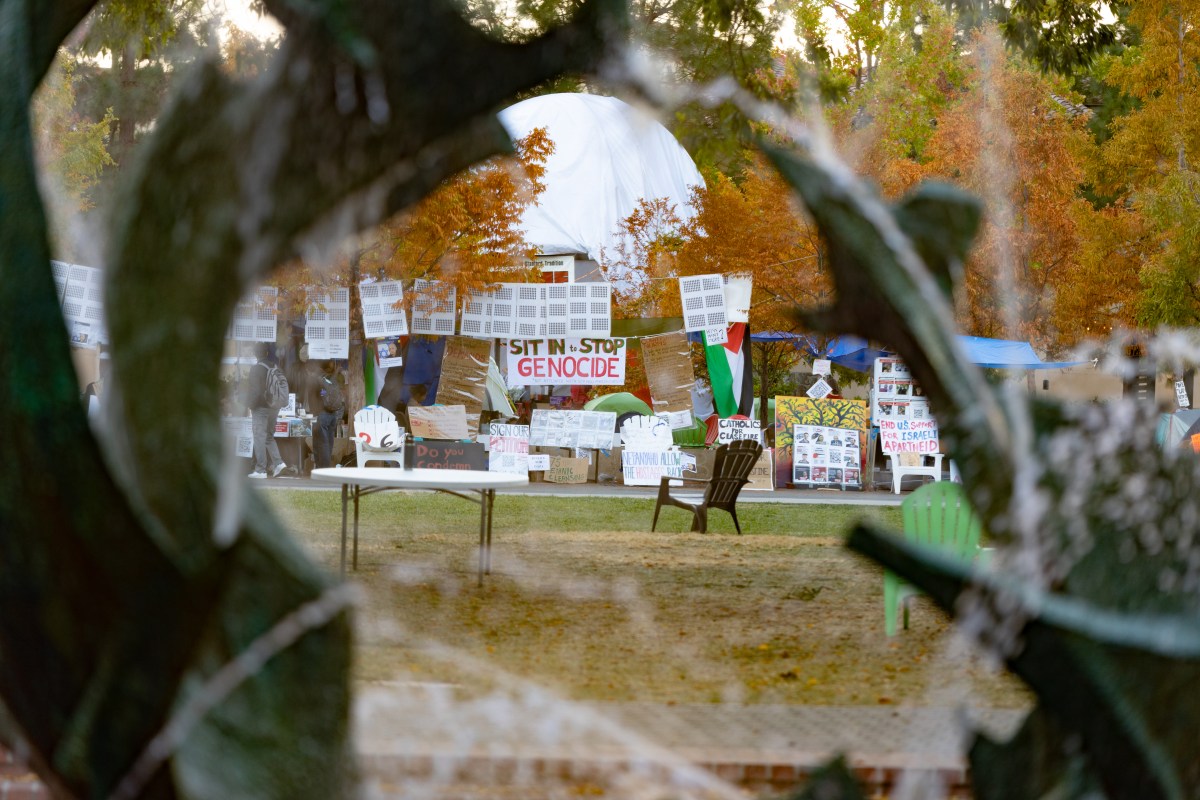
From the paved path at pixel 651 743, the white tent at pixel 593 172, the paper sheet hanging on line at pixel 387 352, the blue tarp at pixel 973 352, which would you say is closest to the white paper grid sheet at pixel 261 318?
the paper sheet hanging on line at pixel 387 352

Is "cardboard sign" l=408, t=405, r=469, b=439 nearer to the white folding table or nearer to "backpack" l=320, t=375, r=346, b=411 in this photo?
"backpack" l=320, t=375, r=346, b=411

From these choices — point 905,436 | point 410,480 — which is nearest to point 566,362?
point 905,436

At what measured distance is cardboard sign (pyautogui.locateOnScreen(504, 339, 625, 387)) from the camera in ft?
55.1

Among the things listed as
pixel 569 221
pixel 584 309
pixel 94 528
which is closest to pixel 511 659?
pixel 94 528

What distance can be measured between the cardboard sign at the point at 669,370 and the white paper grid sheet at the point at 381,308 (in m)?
3.37

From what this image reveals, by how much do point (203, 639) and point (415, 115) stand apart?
889mm

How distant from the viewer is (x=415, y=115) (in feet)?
6.85

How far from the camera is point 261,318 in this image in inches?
613

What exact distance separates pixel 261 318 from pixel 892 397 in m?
7.89

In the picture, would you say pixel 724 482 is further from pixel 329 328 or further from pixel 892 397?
pixel 329 328

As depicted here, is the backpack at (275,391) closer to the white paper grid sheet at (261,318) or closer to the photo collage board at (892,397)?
the white paper grid sheet at (261,318)

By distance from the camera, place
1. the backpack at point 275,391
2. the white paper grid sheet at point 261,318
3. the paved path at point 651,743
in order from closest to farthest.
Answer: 1. the paved path at point 651,743
2. the backpack at point 275,391
3. the white paper grid sheet at point 261,318

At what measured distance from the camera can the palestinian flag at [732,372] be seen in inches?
663

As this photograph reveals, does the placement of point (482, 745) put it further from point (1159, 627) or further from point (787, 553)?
point (787, 553)
